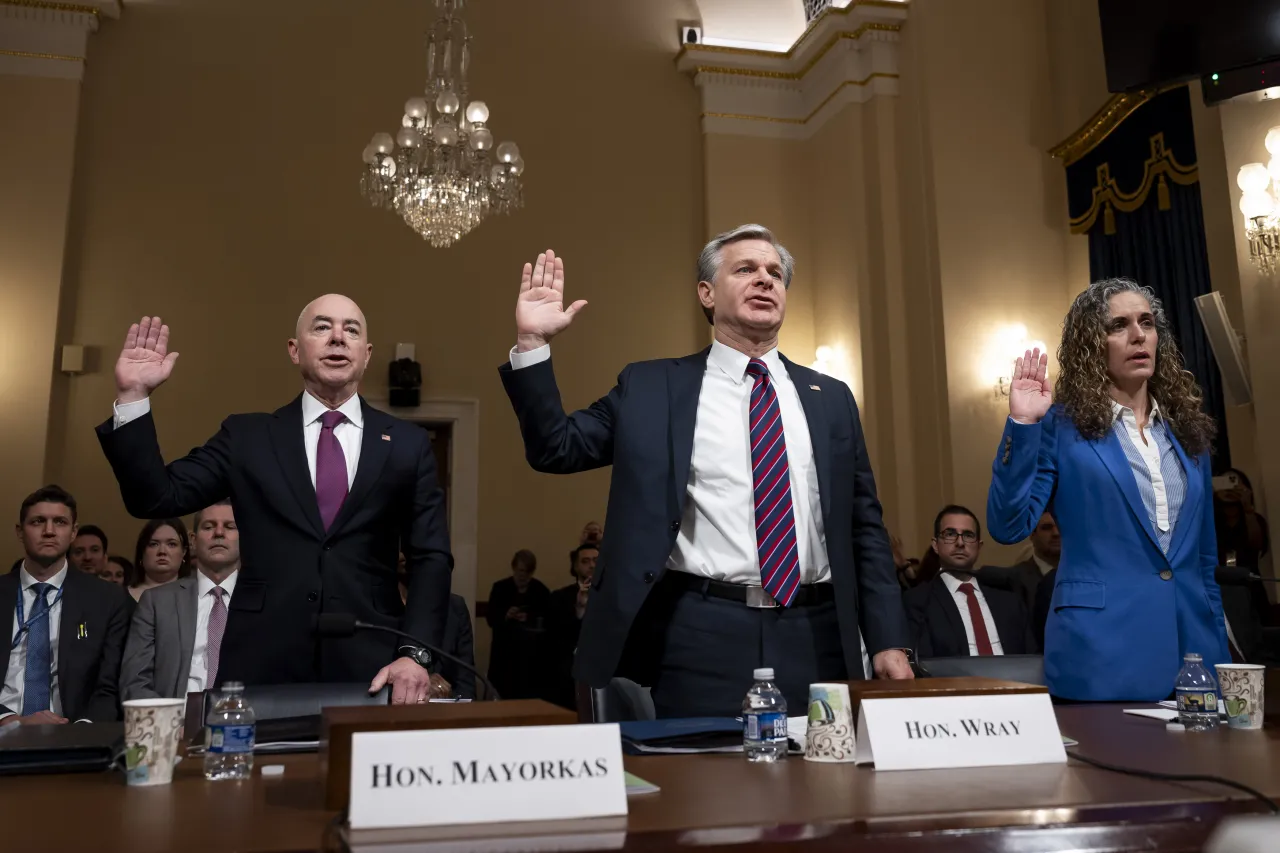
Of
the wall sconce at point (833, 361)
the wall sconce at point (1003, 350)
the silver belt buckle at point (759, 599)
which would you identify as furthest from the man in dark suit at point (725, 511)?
the wall sconce at point (833, 361)

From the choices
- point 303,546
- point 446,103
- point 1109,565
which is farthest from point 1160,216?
point 303,546

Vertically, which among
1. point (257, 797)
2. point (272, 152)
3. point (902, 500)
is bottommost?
point (257, 797)

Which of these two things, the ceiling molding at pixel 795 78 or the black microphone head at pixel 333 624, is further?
the ceiling molding at pixel 795 78

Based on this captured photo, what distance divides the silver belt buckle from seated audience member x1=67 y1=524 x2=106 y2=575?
15.9 ft

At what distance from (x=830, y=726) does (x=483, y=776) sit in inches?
21.0

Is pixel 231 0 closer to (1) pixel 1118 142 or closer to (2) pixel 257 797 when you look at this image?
(1) pixel 1118 142

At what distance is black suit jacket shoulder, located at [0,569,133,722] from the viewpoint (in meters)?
3.88

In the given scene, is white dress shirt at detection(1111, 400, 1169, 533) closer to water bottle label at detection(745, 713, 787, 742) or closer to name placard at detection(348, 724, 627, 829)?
water bottle label at detection(745, 713, 787, 742)

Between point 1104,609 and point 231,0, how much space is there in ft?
26.3

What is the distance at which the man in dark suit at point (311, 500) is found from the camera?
231 cm

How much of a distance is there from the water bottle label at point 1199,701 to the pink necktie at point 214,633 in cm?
305

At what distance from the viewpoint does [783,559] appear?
6.89ft

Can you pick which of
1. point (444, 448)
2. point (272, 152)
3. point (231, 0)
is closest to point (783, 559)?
point (444, 448)

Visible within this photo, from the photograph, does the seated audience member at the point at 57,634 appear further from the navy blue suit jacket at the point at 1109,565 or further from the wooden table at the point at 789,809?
the navy blue suit jacket at the point at 1109,565
